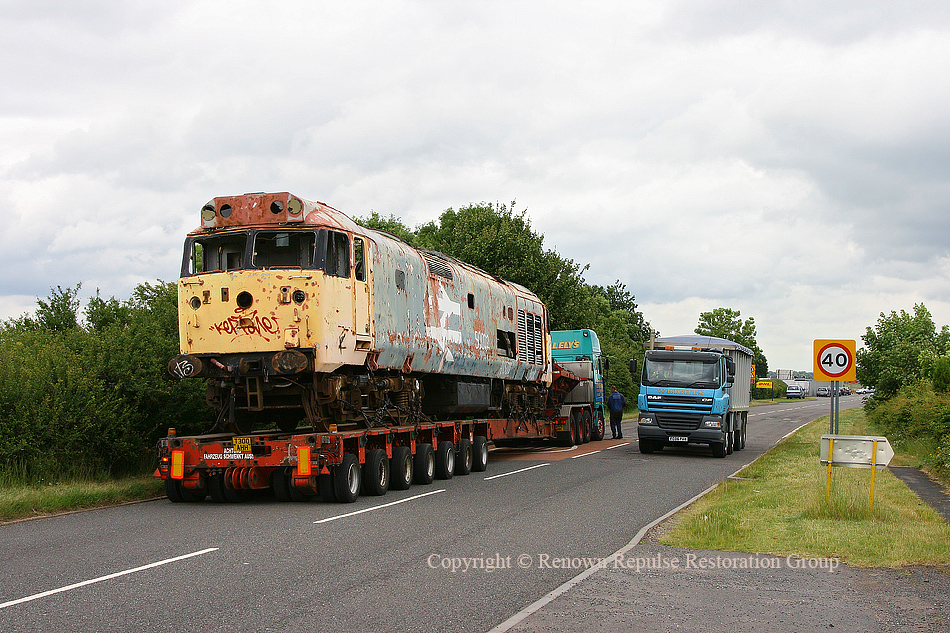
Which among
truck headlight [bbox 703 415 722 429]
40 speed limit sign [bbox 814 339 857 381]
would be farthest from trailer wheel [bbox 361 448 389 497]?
truck headlight [bbox 703 415 722 429]

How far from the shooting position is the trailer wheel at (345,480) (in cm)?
1419

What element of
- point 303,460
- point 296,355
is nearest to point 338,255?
point 296,355

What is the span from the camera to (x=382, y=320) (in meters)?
16.1

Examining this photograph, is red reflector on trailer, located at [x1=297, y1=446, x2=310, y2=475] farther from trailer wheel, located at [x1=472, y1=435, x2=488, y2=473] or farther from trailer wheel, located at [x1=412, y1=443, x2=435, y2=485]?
trailer wheel, located at [x1=472, y1=435, x2=488, y2=473]

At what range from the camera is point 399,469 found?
16.3 m

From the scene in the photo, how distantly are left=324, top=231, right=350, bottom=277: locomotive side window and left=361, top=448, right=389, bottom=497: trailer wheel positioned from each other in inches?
120

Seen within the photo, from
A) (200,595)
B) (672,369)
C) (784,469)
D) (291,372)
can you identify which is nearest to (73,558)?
(200,595)

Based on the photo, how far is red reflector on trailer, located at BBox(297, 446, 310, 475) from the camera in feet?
45.1

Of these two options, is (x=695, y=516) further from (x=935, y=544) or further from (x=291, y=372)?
(x=291, y=372)

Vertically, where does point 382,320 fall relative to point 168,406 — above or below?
above

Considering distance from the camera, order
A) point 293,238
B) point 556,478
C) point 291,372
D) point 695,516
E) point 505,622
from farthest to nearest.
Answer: point 556,478 → point 293,238 → point 291,372 → point 695,516 → point 505,622

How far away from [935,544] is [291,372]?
348 inches

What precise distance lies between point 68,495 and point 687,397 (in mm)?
16131

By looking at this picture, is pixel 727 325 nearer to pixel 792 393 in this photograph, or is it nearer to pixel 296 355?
pixel 792 393
